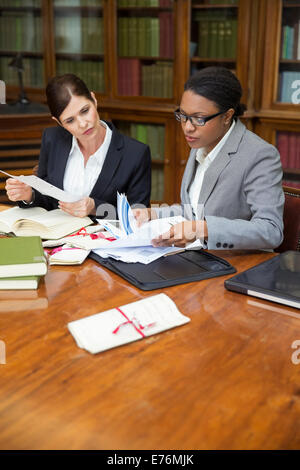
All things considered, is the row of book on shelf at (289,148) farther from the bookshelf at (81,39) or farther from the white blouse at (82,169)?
the white blouse at (82,169)

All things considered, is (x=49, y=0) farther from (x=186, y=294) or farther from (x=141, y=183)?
(x=186, y=294)

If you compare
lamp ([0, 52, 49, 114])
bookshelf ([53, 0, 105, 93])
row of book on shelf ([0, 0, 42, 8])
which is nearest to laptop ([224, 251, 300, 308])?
lamp ([0, 52, 49, 114])

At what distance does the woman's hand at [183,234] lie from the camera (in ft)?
5.26

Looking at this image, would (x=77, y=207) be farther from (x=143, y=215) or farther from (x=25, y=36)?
(x=25, y=36)

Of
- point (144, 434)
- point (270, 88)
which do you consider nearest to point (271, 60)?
point (270, 88)

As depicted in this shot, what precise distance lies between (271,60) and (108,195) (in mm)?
2042

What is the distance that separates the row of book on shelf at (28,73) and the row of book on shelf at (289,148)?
7.67 ft

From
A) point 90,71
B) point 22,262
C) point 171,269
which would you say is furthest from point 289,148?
point 22,262

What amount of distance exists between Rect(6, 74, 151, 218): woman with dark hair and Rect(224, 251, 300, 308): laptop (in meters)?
0.82

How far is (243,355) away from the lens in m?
1.15

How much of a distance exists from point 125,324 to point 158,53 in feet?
11.1

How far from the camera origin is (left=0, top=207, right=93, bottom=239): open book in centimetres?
186

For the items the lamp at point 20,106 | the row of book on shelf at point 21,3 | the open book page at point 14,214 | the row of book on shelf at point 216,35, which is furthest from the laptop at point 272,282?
the row of book on shelf at point 21,3

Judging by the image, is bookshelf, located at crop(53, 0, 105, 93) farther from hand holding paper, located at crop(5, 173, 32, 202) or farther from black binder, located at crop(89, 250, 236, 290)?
black binder, located at crop(89, 250, 236, 290)
